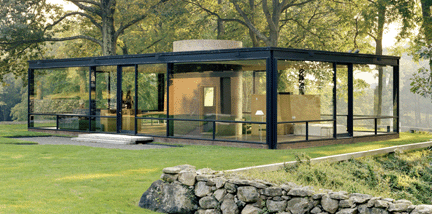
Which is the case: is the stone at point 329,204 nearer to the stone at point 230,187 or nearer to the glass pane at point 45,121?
the stone at point 230,187

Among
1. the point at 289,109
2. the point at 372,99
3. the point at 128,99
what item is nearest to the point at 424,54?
the point at 372,99

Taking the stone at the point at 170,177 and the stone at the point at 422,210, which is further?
the stone at the point at 170,177

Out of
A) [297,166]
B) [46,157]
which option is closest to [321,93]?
[297,166]

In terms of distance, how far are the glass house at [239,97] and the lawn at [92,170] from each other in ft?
3.23

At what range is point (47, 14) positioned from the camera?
29234mm

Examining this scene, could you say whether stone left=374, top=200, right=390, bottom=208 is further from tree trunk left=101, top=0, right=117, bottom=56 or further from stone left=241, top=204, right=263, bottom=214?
tree trunk left=101, top=0, right=117, bottom=56

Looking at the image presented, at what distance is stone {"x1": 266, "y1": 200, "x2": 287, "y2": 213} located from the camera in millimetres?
7152

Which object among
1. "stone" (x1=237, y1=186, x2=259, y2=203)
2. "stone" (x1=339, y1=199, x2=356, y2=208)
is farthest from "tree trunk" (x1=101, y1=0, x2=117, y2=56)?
"stone" (x1=339, y1=199, x2=356, y2=208)

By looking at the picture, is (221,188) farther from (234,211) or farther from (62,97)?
(62,97)

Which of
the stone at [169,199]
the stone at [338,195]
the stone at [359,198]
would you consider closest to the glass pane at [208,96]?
the stone at [169,199]

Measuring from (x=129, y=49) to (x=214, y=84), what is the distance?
73.8ft

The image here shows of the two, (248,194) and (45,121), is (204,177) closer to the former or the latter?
(248,194)

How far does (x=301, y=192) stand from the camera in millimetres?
7047

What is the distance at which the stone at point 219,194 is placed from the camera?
25.0ft
